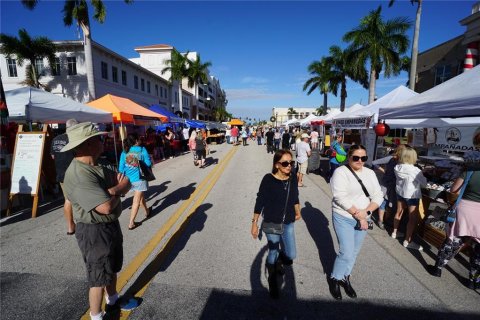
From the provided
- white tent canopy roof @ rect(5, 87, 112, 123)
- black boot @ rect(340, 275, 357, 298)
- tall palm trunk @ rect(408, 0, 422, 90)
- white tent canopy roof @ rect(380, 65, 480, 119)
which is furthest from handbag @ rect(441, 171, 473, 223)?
tall palm trunk @ rect(408, 0, 422, 90)

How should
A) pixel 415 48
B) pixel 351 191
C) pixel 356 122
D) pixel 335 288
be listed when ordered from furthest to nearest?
pixel 415 48
pixel 356 122
pixel 335 288
pixel 351 191

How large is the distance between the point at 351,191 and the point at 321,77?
39162 mm

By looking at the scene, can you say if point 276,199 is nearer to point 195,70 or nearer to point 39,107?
point 39,107

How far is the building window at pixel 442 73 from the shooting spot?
28.5 m

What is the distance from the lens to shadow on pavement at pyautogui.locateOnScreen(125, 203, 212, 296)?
125 inches

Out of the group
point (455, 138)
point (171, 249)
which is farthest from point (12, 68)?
point (455, 138)

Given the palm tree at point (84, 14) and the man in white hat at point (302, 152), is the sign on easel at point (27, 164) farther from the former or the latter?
the palm tree at point (84, 14)

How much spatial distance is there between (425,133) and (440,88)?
6387 mm

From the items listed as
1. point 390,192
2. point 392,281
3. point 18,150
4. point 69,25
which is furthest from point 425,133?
point 69,25

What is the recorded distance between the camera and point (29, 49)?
813 inches

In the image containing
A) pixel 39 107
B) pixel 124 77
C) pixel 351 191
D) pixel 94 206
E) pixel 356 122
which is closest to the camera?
pixel 94 206

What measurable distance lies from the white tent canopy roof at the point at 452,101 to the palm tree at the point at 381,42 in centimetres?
1998

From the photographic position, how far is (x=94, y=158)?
7.76 feet

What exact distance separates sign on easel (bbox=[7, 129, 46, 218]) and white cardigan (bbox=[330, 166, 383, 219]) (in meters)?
6.21
